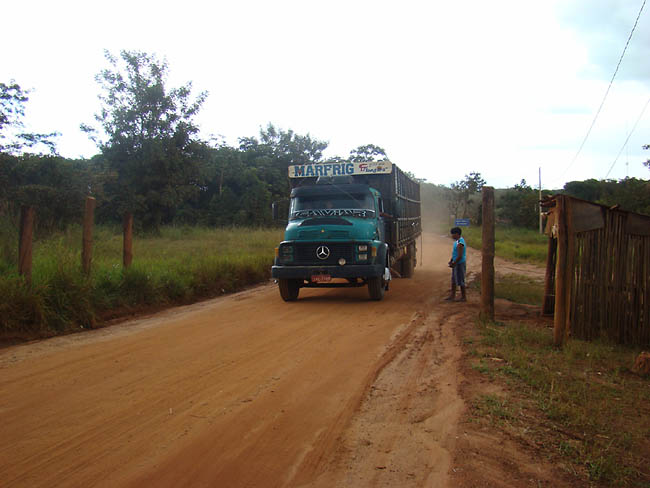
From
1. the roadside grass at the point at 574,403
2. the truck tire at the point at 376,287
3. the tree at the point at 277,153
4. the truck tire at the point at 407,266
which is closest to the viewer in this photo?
the roadside grass at the point at 574,403

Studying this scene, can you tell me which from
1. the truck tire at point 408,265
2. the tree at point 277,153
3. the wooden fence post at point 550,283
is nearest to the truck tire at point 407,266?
the truck tire at point 408,265

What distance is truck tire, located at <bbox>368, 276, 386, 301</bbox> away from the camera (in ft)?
35.3

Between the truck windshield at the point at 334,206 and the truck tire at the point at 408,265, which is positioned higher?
the truck windshield at the point at 334,206

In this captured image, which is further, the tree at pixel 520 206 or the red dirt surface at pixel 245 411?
the tree at pixel 520 206

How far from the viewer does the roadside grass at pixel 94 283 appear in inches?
295

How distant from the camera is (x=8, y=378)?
5.39 metres

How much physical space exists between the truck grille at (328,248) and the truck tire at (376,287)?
0.67 metres

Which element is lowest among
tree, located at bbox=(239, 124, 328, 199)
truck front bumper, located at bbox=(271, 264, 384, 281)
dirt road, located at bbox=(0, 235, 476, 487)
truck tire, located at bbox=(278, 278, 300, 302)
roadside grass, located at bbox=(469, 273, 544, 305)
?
roadside grass, located at bbox=(469, 273, 544, 305)

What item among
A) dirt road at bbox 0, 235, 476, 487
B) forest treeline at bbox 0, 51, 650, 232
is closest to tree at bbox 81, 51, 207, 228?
forest treeline at bbox 0, 51, 650, 232

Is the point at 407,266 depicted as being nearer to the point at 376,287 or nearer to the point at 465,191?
the point at 376,287

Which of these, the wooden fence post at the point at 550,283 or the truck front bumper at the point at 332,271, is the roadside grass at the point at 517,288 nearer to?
the wooden fence post at the point at 550,283

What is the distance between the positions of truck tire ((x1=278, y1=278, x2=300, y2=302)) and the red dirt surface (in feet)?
8.93

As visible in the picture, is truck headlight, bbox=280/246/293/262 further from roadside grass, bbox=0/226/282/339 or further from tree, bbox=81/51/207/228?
tree, bbox=81/51/207/228

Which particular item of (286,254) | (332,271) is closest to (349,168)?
(286,254)
